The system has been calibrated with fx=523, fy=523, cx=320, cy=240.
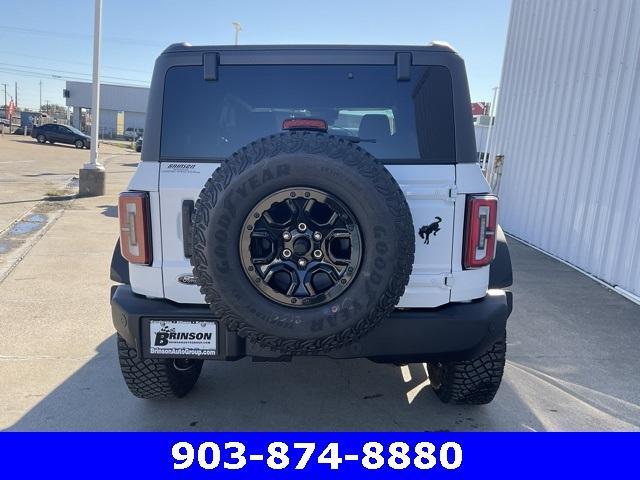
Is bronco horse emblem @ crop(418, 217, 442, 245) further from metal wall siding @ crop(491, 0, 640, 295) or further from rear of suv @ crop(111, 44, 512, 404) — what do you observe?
metal wall siding @ crop(491, 0, 640, 295)

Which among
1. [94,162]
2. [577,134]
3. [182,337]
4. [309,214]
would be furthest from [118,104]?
[309,214]

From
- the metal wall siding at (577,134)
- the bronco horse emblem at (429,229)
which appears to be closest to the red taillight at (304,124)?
the bronco horse emblem at (429,229)

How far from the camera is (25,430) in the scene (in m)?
2.79

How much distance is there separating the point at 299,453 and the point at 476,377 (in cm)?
107

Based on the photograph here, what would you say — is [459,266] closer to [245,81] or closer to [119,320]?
[245,81]

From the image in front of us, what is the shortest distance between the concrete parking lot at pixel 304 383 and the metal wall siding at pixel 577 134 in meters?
1.38

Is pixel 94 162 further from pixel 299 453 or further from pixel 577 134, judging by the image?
pixel 299 453

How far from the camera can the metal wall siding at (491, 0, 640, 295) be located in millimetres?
6121

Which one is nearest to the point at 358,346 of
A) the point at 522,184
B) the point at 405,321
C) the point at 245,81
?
the point at 405,321

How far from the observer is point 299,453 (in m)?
2.66

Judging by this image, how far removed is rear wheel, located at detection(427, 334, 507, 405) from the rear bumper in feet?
1.34

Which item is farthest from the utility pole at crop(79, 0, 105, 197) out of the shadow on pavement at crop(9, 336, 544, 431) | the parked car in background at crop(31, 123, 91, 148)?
the parked car in background at crop(31, 123, 91, 148)

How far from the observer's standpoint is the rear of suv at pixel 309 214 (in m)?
2.17

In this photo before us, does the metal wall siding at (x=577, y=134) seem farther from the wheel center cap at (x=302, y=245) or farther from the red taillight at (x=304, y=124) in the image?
the wheel center cap at (x=302, y=245)
